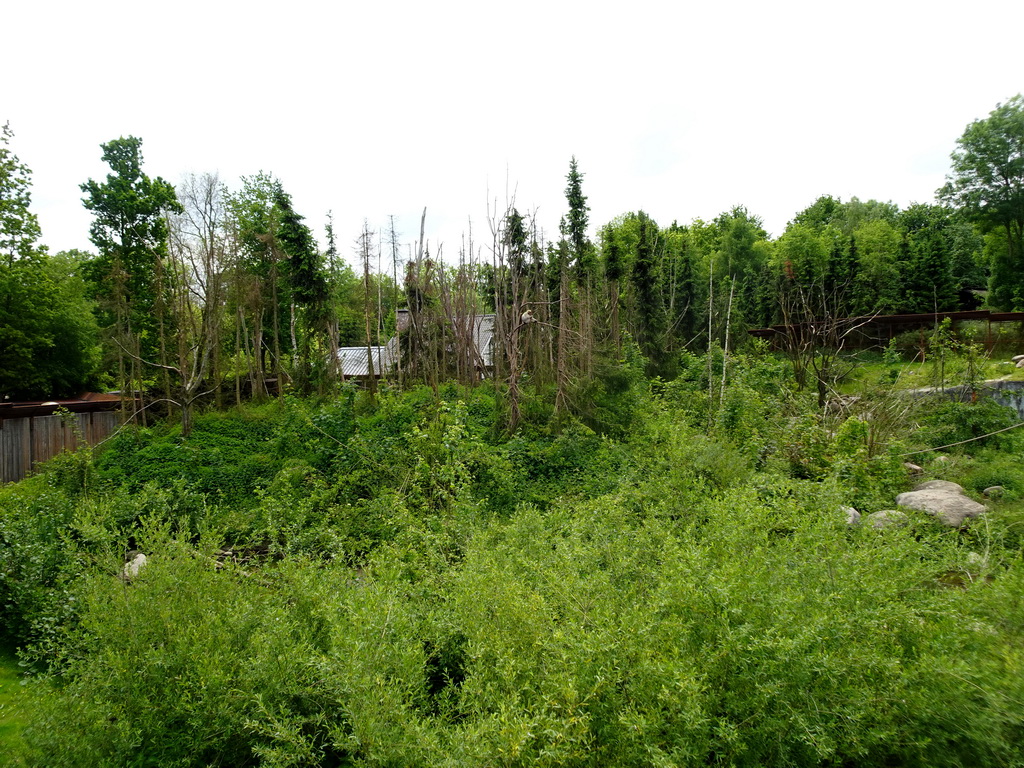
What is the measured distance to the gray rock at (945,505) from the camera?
6625mm

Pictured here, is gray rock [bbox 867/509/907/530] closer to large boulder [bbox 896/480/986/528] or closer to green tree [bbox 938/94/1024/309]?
large boulder [bbox 896/480/986/528]

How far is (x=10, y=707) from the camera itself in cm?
479

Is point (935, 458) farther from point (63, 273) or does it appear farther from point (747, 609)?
point (63, 273)

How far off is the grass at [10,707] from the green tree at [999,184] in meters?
35.4

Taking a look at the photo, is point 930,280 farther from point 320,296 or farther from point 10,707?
point 10,707

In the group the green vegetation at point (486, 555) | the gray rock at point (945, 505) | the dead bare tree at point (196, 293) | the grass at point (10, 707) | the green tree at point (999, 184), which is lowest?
the grass at point (10, 707)

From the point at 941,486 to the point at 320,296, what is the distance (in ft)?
42.0

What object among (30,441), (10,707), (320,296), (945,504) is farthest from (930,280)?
(30,441)

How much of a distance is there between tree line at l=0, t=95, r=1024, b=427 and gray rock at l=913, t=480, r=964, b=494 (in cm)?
433

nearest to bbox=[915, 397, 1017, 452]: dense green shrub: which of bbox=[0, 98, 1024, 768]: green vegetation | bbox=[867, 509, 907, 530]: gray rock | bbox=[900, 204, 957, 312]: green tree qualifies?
bbox=[0, 98, 1024, 768]: green vegetation

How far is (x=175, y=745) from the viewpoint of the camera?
3.30 m

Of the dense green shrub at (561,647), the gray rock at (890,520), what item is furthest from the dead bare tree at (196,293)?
the gray rock at (890,520)

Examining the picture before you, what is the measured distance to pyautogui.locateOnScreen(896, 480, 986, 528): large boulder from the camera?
21.7 ft

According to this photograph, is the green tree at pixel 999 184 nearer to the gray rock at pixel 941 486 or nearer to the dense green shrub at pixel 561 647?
the gray rock at pixel 941 486
